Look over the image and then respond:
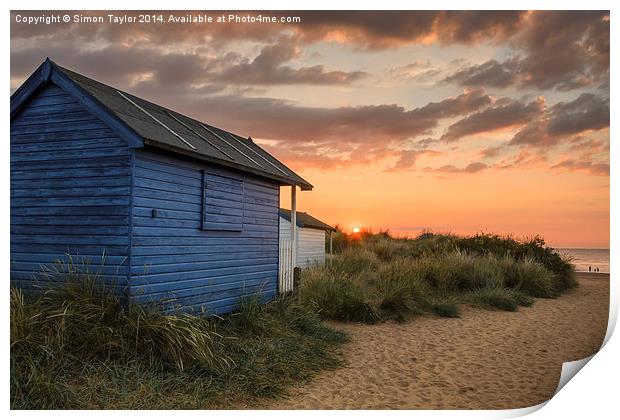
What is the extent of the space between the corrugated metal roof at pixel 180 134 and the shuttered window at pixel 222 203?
363mm

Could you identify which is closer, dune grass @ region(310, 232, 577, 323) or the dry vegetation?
the dry vegetation

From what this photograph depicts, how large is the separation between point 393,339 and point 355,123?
202 inches

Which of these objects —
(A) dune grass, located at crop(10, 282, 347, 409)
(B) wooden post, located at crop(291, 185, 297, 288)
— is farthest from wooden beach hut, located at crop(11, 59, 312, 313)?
(B) wooden post, located at crop(291, 185, 297, 288)

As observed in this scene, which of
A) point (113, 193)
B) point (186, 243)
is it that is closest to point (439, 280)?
point (186, 243)

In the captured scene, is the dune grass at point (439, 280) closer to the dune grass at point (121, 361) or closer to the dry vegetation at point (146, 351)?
the dry vegetation at point (146, 351)

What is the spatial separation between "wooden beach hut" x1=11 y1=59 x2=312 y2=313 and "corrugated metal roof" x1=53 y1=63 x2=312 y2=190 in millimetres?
42

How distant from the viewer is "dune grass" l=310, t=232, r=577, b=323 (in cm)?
1307

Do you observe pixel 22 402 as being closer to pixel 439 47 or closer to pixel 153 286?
pixel 153 286

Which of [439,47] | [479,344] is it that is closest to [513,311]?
[479,344]

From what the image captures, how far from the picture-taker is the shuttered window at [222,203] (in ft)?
30.8

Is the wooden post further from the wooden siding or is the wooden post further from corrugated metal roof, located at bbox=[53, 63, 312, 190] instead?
the wooden siding

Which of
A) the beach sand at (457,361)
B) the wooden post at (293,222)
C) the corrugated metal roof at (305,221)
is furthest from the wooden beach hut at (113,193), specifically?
the corrugated metal roof at (305,221)

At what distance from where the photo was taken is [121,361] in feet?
22.9

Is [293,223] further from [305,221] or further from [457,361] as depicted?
[305,221]
